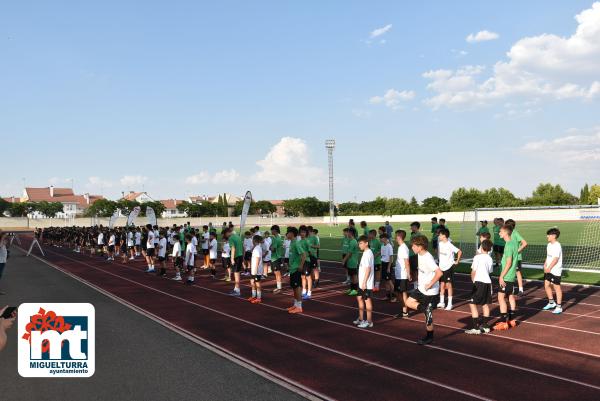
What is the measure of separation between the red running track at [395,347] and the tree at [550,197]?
8552 cm

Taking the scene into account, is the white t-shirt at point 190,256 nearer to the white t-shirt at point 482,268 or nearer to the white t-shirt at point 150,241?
the white t-shirt at point 150,241

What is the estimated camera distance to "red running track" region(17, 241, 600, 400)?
5.97 m

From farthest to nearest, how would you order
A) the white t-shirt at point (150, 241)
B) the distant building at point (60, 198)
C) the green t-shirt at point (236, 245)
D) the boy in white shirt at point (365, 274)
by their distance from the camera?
the distant building at point (60, 198) → the white t-shirt at point (150, 241) → the green t-shirt at point (236, 245) → the boy in white shirt at point (365, 274)

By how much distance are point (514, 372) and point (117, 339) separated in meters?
6.68

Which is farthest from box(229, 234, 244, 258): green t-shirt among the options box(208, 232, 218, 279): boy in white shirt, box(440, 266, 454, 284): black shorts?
box(440, 266, 454, 284): black shorts

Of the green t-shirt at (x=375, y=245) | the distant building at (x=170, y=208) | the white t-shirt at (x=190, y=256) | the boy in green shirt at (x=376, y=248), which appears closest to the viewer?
the boy in green shirt at (x=376, y=248)

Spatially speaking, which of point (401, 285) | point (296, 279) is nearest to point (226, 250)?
point (296, 279)

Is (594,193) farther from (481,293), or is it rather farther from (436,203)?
(481,293)

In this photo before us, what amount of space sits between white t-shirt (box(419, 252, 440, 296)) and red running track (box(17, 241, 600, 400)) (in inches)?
38.4

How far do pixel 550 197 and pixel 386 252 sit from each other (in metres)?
92.7

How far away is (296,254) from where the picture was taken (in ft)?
36.5

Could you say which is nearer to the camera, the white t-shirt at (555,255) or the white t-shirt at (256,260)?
the white t-shirt at (555,255)

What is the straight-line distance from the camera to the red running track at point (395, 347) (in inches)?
235

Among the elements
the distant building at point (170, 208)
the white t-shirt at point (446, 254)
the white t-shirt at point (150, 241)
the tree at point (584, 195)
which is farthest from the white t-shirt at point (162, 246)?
the distant building at point (170, 208)
